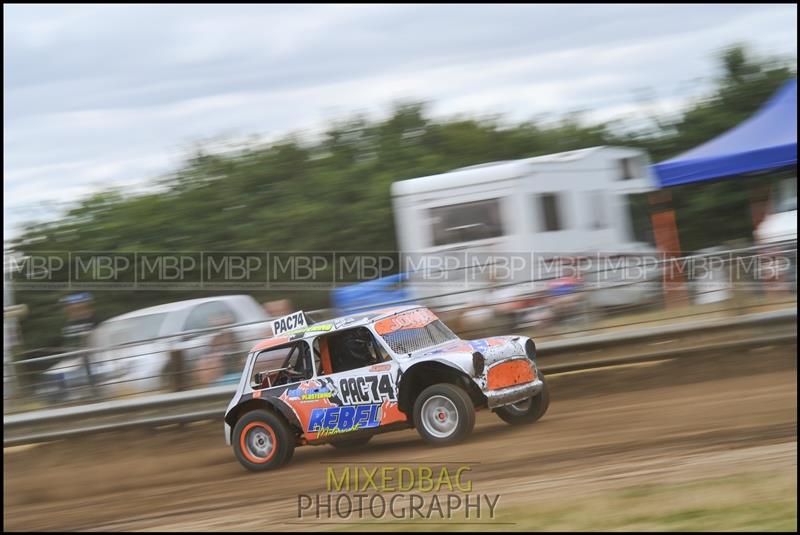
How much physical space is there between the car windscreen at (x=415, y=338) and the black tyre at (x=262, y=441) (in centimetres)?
121

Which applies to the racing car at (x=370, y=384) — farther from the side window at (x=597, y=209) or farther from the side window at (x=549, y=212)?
the side window at (x=597, y=209)

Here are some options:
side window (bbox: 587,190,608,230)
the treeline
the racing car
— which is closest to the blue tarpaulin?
side window (bbox: 587,190,608,230)

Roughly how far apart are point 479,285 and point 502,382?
133 inches

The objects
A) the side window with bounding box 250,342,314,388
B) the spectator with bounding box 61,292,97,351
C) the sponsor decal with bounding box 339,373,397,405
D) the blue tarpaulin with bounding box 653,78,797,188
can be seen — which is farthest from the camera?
the blue tarpaulin with bounding box 653,78,797,188

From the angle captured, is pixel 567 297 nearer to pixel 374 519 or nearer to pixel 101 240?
pixel 374 519

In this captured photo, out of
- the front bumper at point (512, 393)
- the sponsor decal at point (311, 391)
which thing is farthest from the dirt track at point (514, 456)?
the sponsor decal at point (311, 391)

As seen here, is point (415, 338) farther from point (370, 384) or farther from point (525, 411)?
point (525, 411)

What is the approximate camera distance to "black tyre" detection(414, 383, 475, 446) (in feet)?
24.6

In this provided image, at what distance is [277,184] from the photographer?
57.0 ft

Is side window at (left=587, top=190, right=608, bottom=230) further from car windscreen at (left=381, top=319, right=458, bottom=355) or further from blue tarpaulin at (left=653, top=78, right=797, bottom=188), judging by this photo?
car windscreen at (left=381, top=319, right=458, bottom=355)

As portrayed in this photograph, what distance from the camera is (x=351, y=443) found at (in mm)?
8555

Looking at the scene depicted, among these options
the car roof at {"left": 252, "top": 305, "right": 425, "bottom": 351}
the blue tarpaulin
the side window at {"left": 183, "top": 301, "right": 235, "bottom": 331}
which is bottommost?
the car roof at {"left": 252, "top": 305, "right": 425, "bottom": 351}

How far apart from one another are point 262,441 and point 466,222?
5.41 m

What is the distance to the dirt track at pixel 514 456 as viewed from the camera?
269 inches
